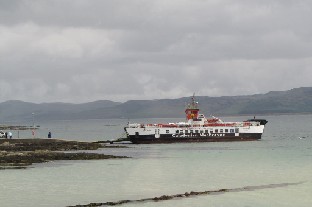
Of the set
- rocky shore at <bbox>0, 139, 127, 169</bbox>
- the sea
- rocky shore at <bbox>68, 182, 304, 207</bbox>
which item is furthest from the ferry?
rocky shore at <bbox>68, 182, 304, 207</bbox>

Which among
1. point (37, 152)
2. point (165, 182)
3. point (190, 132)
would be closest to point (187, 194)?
point (165, 182)

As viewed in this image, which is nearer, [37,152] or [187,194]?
[187,194]

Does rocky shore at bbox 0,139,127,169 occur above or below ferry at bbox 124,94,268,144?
below

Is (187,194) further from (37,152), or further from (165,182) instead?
(37,152)

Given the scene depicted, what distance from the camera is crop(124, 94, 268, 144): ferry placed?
11081 centimetres

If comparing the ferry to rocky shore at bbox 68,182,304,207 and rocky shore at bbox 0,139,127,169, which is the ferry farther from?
rocky shore at bbox 68,182,304,207

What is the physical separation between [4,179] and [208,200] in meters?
21.5

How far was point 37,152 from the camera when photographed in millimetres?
77250

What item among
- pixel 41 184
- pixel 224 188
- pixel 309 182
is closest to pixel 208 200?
pixel 224 188

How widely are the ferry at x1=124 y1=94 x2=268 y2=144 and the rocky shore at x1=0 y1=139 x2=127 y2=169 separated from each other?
13.8 m

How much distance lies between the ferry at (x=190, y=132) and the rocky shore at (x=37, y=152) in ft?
45.4

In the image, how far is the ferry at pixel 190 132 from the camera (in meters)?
111

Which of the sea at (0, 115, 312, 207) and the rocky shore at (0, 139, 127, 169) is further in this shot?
the rocky shore at (0, 139, 127, 169)

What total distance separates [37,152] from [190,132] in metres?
41.8
